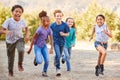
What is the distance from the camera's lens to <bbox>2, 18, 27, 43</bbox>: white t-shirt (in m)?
10.4

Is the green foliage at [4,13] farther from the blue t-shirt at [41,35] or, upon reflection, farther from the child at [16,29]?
the child at [16,29]

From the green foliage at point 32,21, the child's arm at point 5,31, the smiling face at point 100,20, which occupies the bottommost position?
the green foliage at point 32,21

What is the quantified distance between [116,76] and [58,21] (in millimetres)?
2075

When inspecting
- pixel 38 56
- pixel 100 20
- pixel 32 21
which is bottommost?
pixel 32 21

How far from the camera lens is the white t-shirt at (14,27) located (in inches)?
410

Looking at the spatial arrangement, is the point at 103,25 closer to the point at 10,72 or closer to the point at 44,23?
the point at 44,23

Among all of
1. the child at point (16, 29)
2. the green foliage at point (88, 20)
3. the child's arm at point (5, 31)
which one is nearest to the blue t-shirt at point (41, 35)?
the child at point (16, 29)

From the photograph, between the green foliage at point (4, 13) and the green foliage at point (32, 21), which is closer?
the green foliage at point (4, 13)

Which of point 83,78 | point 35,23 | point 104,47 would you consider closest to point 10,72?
point 83,78

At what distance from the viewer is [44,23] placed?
11.1 meters

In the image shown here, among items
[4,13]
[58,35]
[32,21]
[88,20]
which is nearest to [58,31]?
[58,35]

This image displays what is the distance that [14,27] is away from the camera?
34.2ft

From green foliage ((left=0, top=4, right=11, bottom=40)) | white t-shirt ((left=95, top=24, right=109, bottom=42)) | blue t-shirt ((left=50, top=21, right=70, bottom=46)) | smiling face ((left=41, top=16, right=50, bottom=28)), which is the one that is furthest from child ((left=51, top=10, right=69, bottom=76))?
green foliage ((left=0, top=4, right=11, bottom=40))

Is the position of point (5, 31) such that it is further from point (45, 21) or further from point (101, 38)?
point (101, 38)
